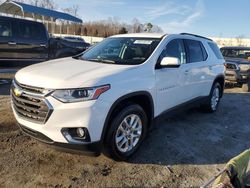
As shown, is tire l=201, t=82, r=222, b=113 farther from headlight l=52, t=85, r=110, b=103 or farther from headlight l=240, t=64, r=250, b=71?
headlight l=240, t=64, r=250, b=71

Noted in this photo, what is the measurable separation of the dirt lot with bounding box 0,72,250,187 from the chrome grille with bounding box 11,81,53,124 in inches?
27.9

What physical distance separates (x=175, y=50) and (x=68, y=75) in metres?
2.21

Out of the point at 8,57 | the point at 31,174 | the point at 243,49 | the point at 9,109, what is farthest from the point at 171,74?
the point at 243,49

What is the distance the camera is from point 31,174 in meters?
3.40

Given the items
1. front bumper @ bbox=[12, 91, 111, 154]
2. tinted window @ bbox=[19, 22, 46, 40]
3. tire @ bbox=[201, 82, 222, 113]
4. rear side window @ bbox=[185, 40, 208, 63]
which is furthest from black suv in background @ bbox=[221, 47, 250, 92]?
front bumper @ bbox=[12, 91, 111, 154]

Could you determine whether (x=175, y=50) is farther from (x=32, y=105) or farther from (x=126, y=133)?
(x=32, y=105)

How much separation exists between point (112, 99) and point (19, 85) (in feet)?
4.11

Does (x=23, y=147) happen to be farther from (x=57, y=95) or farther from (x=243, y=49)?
(x=243, y=49)

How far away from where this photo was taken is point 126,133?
3787 millimetres

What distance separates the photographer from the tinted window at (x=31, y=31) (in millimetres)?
8523

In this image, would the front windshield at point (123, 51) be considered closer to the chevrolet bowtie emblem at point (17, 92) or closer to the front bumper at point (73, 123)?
the front bumper at point (73, 123)

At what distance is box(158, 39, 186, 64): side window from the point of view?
4.45m

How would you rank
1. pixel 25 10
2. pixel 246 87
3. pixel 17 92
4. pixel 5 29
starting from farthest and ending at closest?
pixel 25 10, pixel 246 87, pixel 5 29, pixel 17 92

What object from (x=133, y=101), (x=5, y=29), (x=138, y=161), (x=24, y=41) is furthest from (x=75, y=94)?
(x=24, y=41)
